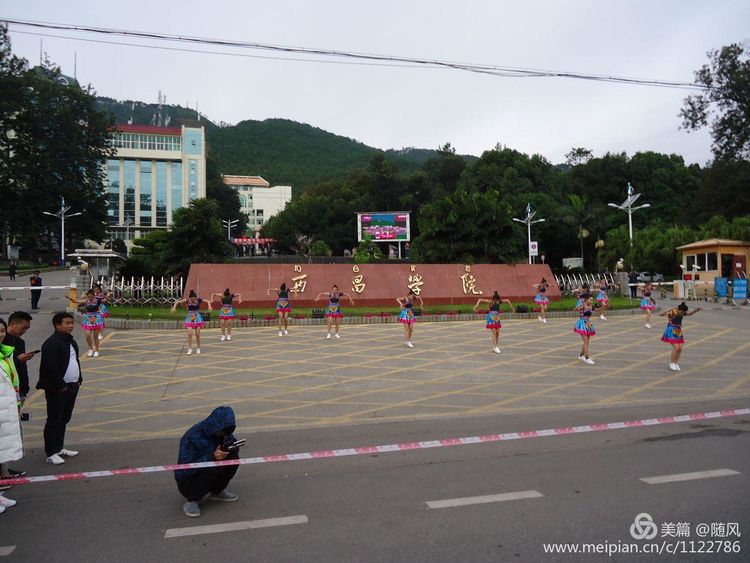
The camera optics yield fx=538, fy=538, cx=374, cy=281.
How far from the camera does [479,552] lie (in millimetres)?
3746

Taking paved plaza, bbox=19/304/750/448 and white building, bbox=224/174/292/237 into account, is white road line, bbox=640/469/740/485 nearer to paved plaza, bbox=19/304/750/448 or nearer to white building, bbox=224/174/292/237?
paved plaza, bbox=19/304/750/448

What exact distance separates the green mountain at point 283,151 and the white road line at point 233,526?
326ft

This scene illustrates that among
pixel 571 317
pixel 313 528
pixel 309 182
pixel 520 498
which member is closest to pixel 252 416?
pixel 313 528

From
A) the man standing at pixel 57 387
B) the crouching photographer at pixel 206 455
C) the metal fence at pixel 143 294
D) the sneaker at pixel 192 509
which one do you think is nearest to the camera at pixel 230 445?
the crouching photographer at pixel 206 455

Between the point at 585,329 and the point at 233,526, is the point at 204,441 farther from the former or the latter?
the point at 585,329

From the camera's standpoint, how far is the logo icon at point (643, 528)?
3.98 meters

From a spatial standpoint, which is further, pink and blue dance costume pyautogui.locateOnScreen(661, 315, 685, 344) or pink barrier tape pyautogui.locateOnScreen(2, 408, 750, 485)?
pink and blue dance costume pyautogui.locateOnScreen(661, 315, 685, 344)

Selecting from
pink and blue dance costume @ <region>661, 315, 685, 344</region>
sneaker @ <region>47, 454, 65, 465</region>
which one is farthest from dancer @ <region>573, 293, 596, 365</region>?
sneaker @ <region>47, 454, 65, 465</region>

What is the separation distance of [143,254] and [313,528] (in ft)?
94.3

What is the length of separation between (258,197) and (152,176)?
25.5 meters

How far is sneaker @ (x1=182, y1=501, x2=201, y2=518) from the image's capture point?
4398mm

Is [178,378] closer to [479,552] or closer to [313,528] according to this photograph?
[313,528]

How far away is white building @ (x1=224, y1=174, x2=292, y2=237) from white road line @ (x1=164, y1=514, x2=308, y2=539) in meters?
96.2

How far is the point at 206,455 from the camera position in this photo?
4.44m
